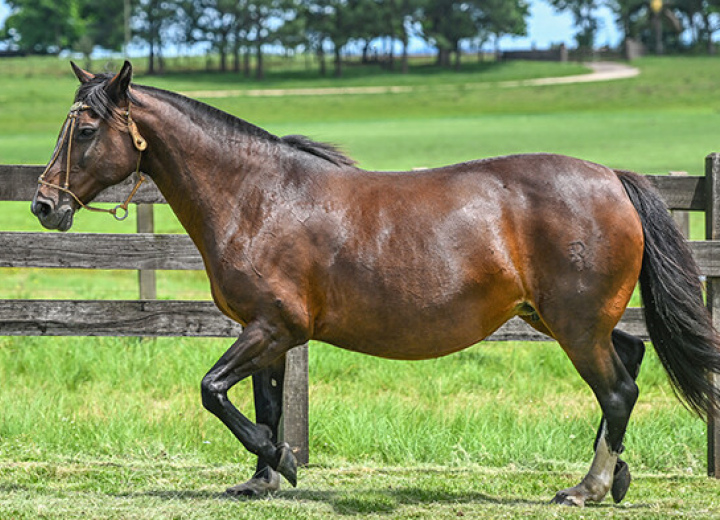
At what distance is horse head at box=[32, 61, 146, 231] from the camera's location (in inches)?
193

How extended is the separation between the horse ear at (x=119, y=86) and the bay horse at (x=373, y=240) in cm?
1

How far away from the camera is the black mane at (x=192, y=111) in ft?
16.1

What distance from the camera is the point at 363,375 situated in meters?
8.20

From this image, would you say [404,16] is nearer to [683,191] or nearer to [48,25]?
[48,25]

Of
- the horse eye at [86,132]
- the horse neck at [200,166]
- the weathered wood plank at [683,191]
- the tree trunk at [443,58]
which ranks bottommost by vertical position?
the weathered wood plank at [683,191]

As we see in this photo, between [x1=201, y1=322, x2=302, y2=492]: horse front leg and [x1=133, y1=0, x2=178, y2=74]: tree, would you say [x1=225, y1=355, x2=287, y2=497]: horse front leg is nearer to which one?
[x1=201, y1=322, x2=302, y2=492]: horse front leg

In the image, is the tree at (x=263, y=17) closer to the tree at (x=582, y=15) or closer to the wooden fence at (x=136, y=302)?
the tree at (x=582, y=15)

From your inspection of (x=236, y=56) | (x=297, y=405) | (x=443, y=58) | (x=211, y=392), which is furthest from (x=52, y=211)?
(x=443, y=58)

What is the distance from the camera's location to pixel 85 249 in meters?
6.30

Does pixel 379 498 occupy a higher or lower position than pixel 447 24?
lower

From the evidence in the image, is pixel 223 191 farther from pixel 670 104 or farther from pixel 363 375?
pixel 670 104

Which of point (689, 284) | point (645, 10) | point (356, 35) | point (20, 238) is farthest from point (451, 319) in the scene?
point (645, 10)

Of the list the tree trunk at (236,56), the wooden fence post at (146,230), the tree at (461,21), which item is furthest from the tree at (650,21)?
the wooden fence post at (146,230)

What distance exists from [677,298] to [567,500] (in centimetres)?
119
